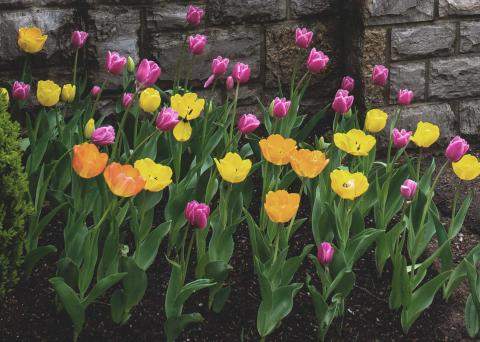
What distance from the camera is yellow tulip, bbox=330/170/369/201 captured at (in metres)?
2.02

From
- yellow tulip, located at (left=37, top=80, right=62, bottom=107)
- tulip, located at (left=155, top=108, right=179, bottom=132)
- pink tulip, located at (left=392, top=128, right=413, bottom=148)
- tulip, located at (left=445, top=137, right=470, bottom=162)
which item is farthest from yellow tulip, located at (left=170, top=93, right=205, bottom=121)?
tulip, located at (left=445, top=137, right=470, bottom=162)

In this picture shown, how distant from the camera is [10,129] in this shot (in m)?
2.11

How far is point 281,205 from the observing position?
191 cm

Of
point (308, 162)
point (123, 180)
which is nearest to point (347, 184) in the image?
point (308, 162)

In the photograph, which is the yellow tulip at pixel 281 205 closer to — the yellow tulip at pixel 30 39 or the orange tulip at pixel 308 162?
the orange tulip at pixel 308 162

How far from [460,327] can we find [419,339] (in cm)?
13

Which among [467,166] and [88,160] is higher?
[88,160]

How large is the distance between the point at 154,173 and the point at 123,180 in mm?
204

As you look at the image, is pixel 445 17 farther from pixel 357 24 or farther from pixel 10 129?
pixel 10 129

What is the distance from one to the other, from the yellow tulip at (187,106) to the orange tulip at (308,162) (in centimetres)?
46

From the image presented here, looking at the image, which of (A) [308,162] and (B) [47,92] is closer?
(A) [308,162]

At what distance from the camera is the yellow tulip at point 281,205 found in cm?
191

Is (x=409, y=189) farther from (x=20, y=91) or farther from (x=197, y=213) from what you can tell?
(x=20, y=91)

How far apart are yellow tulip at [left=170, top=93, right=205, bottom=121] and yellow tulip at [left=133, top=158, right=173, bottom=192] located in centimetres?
38
